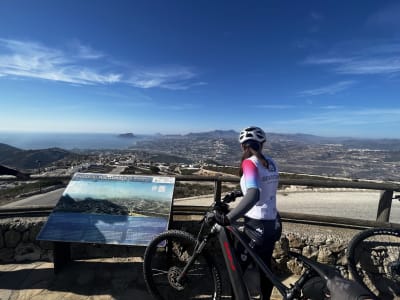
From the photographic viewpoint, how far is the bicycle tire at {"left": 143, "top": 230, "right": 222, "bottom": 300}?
3.40 meters

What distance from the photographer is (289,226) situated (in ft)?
15.5

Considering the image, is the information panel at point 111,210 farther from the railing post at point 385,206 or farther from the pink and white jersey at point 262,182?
the railing post at point 385,206

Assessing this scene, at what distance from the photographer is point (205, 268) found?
342 cm

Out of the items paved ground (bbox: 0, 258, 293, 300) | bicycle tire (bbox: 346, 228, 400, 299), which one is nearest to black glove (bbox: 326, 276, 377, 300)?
paved ground (bbox: 0, 258, 293, 300)

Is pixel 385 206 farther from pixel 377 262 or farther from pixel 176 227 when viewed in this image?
pixel 176 227

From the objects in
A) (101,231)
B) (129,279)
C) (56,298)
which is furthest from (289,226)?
(56,298)

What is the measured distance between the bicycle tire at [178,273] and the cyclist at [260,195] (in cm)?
73

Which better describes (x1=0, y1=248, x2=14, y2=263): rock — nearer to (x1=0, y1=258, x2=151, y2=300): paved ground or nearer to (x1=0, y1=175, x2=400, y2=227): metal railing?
(x1=0, y1=258, x2=151, y2=300): paved ground

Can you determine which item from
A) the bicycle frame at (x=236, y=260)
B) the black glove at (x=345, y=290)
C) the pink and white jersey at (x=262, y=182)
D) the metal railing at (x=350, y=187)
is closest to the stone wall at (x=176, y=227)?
the metal railing at (x=350, y=187)

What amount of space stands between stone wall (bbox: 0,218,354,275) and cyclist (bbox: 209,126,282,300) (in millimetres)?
1674

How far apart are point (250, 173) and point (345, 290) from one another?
125 cm

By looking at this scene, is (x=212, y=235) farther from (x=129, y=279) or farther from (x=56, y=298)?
(x=56, y=298)

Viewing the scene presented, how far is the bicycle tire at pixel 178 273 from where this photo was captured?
340 centimetres

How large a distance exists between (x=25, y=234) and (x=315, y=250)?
4917 mm
